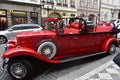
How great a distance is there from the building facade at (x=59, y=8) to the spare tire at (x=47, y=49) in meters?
16.6

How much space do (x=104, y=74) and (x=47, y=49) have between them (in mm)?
1781

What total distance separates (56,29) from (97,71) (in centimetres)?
182

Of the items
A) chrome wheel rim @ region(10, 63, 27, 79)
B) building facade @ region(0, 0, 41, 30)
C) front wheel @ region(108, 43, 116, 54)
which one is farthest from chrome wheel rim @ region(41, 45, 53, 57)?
building facade @ region(0, 0, 41, 30)

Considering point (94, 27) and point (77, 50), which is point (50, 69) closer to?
point (77, 50)

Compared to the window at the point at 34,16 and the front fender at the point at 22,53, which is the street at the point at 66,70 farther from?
the window at the point at 34,16

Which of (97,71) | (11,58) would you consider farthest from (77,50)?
(11,58)

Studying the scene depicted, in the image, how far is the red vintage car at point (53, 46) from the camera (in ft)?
14.8

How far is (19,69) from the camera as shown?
14.8ft

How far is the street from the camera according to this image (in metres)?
4.70

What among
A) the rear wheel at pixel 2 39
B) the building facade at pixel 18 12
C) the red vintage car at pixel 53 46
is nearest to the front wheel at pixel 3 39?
the rear wheel at pixel 2 39

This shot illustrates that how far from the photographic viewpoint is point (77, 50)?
5.82 metres

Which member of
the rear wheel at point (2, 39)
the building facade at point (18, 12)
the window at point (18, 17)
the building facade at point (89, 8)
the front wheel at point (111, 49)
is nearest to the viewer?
the front wheel at point (111, 49)

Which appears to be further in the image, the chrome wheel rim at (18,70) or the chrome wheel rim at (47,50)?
the chrome wheel rim at (47,50)

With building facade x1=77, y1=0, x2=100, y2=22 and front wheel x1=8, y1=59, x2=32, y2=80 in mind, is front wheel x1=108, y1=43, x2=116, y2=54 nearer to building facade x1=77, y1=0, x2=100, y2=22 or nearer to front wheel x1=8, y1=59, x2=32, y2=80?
front wheel x1=8, y1=59, x2=32, y2=80
